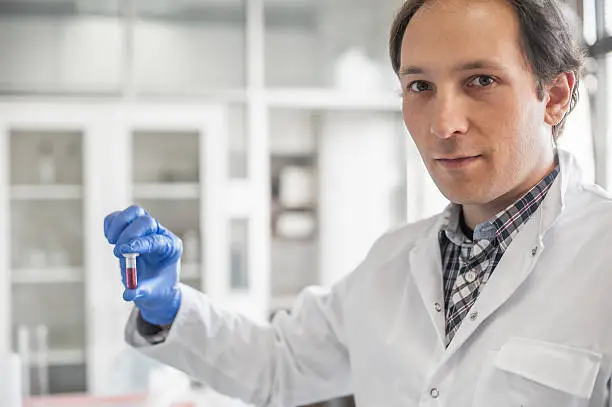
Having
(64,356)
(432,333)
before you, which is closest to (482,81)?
(432,333)

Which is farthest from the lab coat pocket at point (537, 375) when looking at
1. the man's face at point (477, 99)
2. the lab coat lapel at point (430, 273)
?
the man's face at point (477, 99)

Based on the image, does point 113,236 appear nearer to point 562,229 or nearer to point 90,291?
point 562,229

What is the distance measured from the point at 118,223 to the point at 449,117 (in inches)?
20.9

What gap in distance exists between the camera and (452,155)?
0.97 m

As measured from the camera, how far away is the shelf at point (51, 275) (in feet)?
11.4

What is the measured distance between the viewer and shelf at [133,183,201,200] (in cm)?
360

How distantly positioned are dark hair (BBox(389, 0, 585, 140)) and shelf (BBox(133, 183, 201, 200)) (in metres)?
2.65

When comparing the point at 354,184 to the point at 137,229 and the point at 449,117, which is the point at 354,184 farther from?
the point at 449,117

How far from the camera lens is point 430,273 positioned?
1.14m

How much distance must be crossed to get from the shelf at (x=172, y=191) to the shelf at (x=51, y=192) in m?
0.32

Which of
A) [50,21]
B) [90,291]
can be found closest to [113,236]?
[90,291]

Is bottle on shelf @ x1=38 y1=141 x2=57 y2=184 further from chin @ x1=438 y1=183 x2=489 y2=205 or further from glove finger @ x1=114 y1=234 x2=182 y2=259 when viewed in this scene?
chin @ x1=438 y1=183 x2=489 y2=205

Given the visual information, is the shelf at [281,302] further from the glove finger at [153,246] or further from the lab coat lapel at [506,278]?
the lab coat lapel at [506,278]

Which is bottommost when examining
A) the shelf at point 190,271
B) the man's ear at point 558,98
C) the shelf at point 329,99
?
the shelf at point 190,271
